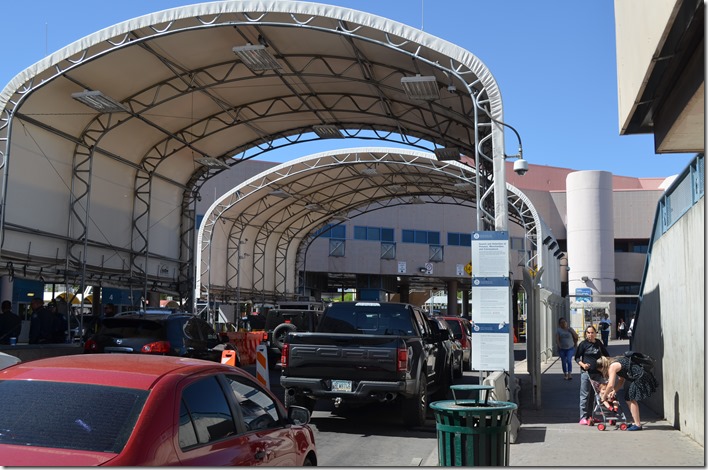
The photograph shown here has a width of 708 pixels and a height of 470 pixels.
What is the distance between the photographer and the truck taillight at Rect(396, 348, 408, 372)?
1116cm

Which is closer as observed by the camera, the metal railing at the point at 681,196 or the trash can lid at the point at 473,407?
the trash can lid at the point at 473,407

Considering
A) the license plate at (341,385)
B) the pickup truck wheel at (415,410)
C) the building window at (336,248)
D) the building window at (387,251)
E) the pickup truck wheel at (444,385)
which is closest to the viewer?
the license plate at (341,385)

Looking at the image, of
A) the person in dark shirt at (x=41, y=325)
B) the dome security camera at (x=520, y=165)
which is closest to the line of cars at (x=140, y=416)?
the dome security camera at (x=520, y=165)

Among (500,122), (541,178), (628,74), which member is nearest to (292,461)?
(628,74)

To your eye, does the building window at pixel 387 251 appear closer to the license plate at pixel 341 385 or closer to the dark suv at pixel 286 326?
the dark suv at pixel 286 326

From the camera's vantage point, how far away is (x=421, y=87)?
1750 cm

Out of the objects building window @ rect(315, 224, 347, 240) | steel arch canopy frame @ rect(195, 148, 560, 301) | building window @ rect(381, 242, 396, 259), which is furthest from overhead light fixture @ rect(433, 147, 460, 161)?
building window @ rect(381, 242, 396, 259)

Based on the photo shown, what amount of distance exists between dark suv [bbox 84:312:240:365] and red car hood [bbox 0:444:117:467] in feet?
32.7

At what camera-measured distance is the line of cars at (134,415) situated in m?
4.01

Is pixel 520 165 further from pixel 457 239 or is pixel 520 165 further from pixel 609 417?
pixel 457 239

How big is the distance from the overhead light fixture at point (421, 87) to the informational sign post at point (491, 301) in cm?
532

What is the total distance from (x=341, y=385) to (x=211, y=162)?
48.7 feet

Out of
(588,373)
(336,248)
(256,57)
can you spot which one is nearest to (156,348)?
(256,57)

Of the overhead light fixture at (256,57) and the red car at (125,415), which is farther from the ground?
the overhead light fixture at (256,57)
